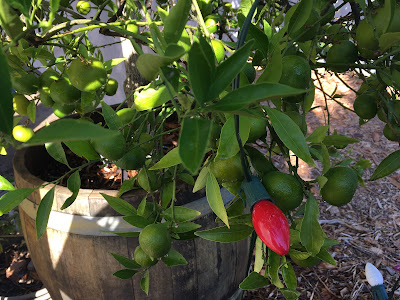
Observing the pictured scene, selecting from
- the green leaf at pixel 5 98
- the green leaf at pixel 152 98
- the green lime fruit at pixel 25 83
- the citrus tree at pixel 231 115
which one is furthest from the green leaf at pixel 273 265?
the green lime fruit at pixel 25 83

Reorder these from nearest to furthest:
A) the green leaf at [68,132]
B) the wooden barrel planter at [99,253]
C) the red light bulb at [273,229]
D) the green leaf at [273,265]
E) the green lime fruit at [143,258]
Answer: the green leaf at [68,132] < the red light bulb at [273,229] < the green leaf at [273,265] < the green lime fruit at [143,258] < the wooden barrel planter at [99,253]

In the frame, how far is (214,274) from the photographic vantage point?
96cm

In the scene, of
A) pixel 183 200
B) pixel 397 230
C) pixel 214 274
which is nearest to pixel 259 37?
pixel 183 200

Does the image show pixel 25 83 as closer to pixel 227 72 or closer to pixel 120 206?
pixel 120 206

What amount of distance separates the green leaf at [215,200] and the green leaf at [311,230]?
0.28 feet

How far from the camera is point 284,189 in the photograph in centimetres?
41

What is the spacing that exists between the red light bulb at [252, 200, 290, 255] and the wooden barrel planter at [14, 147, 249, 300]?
0.48m

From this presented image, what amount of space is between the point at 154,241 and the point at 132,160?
124 millimetres

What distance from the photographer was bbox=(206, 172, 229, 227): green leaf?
0.40m

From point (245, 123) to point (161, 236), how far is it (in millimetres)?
209

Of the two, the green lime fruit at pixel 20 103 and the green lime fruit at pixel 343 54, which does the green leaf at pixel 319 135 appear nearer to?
the green lime fruit at pixel 343 54

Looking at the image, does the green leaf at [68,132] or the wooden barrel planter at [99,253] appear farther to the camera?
the wooden barrel planter at [99,253]

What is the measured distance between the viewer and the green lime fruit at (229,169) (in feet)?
1.42

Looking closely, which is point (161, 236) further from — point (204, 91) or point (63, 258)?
Answer: point (63, 258)
